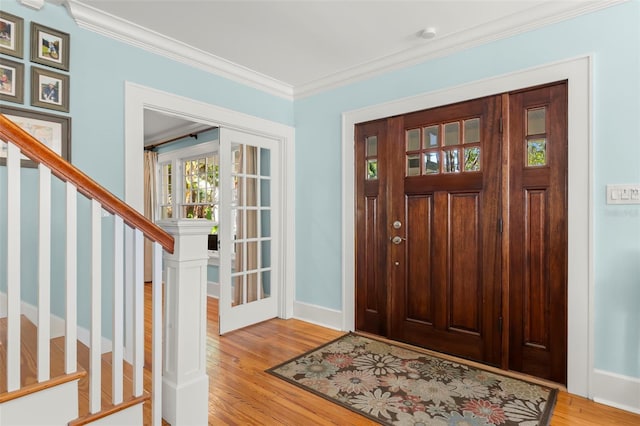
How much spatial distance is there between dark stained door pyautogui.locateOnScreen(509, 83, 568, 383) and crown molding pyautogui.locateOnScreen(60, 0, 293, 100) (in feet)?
7.42

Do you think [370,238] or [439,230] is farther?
[370,238]

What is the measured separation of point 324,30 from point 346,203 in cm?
150

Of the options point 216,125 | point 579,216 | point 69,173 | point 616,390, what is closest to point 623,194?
point 579,216

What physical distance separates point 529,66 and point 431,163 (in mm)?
937

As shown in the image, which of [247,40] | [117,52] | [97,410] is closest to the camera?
[97,410]

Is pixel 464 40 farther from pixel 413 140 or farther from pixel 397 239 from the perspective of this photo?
pixel 397 239

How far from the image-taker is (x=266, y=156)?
3760 mm

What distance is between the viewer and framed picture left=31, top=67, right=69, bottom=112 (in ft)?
7.17

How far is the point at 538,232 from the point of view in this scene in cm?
243

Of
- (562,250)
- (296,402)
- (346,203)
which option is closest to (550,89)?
(562,250)

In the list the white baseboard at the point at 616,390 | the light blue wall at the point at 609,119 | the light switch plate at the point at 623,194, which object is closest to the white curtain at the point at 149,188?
the light blue wall at the point at 609,119

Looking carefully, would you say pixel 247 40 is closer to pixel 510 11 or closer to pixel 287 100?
pixel 287 100

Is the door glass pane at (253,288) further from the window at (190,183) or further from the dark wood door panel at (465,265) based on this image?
the dark wood door panel at (465,265)

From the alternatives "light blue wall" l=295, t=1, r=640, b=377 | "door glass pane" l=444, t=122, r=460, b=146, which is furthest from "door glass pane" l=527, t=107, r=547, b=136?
"door glass pane" l=444, t=122, r=460, b=146
